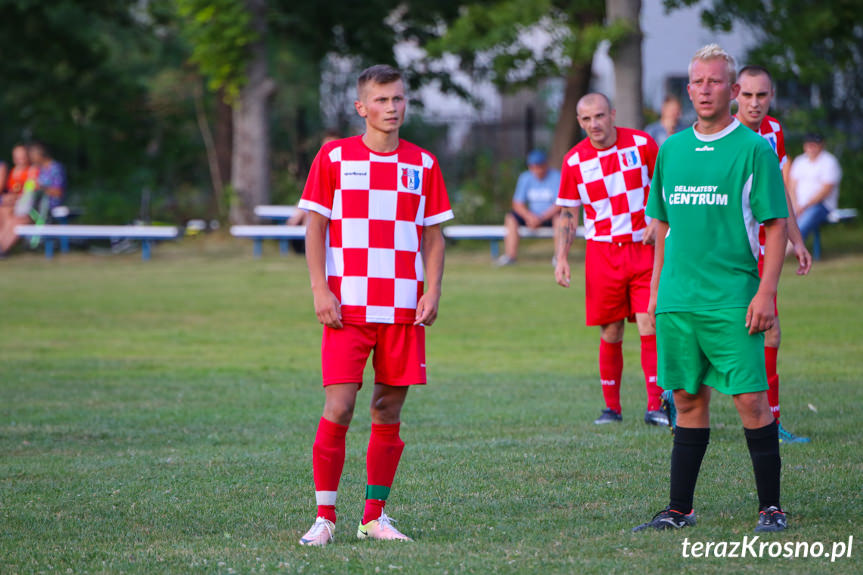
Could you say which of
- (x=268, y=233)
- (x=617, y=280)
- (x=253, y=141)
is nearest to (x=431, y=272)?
(x=617, y=280)

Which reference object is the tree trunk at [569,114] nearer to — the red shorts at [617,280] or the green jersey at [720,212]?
the red shorts at [617,280]

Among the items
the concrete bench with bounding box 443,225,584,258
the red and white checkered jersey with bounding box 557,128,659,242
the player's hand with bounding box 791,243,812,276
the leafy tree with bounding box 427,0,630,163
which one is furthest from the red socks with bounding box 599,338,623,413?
the leafy tree with bounding box 427,0,630,163

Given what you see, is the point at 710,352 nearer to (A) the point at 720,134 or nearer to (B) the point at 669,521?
(B) the point at 669,521

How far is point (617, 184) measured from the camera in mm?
7961

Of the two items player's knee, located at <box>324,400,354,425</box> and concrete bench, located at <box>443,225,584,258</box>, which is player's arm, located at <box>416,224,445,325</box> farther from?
concrete bench, located at <box>443,225,584,258</box>

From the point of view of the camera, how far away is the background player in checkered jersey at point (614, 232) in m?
7.89

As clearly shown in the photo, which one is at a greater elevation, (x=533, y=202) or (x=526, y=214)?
(x=533, y=202)

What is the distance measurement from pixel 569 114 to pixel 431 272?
770 inches

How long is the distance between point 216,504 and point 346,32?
21891 mm

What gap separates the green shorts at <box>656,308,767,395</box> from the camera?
476cm

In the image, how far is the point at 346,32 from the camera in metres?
26.3

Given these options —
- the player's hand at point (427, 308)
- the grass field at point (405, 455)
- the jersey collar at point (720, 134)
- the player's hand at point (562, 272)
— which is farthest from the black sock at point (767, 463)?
the player's hand at point (562, 272)

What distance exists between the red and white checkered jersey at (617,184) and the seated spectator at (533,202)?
10829mm

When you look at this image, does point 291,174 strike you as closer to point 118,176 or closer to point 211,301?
point 118,176
